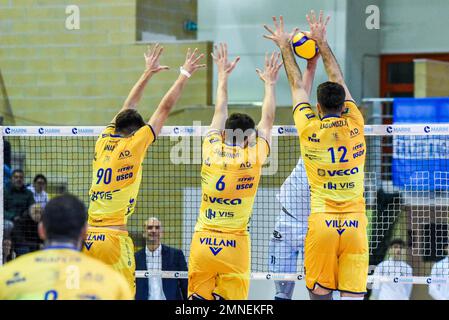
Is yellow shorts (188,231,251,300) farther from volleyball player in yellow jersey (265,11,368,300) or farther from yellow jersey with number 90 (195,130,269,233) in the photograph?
volleyball player in yellow jersey (265,11,368,300)

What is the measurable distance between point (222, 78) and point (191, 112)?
7485mm

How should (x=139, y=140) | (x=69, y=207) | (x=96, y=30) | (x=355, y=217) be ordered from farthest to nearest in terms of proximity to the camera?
1. (x=96, y=30)
2. (x=139, y=140)
3. (x=355, y=217)
4. (x=69, y=207)

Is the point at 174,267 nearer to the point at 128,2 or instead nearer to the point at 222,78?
the point at 222,78

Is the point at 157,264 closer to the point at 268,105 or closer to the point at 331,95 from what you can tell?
the point at 268,105

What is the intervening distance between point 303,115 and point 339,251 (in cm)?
148

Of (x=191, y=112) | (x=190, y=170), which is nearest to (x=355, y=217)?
(x=190, y=170)

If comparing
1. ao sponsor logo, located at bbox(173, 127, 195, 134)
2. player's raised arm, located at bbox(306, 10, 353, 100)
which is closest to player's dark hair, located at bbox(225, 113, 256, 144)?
player's raised arm, located at bbox(306, 10, 353, 100)

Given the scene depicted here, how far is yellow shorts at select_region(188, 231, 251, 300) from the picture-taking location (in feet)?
35.7

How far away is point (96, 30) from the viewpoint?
66.4 ft

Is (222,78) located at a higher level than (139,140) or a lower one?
higher

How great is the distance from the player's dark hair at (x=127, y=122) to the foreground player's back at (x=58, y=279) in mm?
4869

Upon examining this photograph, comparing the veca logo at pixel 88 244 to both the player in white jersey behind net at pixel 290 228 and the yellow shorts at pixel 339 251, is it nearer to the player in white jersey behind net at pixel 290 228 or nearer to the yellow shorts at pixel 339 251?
the yellow shorts at pixel 339 251

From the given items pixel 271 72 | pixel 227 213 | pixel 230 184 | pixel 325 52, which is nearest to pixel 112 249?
pixel 227 213

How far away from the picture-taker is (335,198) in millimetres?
10602
